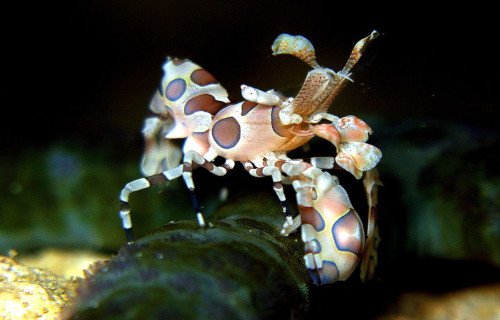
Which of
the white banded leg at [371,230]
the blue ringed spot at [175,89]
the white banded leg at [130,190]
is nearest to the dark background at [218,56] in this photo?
the blue ringed spot at [175,89]

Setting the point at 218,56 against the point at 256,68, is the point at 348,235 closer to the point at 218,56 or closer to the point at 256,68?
the point at 256,68

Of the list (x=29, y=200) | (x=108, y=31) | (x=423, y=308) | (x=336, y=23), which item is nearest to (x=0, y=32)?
(x=108, y=31)

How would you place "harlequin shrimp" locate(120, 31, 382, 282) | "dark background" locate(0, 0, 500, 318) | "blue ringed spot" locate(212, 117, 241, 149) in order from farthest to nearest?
"blue ringed spot" locate(212, 117, 241, 149) → "dark background" locate(0, 0, 500, 318) → "harlequin shrimp" locate(120, 31, 382, 282)

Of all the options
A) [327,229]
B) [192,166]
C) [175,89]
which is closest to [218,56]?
[175,89]

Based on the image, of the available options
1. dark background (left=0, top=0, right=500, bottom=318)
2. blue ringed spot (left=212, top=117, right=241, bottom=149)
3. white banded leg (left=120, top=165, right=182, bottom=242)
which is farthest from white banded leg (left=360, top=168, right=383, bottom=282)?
white banded leg (left=120, top=165, right=182, bottom=242)

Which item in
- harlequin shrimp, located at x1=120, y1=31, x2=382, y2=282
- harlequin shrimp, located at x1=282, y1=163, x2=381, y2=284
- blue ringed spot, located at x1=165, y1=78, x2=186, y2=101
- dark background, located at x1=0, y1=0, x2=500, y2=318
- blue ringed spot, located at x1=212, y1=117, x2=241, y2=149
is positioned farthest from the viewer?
blue ringed spot, located at x1=165, y1=78, x2=186, y2=101

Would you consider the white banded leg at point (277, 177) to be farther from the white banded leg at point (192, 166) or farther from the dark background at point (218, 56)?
the dark background at point (218, 56)

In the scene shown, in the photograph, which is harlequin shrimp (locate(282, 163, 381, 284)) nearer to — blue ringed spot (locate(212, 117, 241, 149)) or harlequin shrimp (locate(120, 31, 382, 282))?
harlequin shrimp (locate(120, 31, 382, 282))

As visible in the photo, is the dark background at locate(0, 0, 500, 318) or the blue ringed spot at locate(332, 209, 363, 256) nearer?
the blue ringed spot at locate(332, 209, 363, 256)
